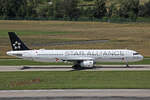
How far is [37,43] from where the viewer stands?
324ft

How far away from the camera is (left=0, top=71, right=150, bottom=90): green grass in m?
38.5

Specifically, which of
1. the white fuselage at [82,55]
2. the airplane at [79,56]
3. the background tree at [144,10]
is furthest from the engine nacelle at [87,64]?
the background tree at [144,10]

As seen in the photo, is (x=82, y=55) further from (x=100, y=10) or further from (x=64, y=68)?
(x=100, y=10)

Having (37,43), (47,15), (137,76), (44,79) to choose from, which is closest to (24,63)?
(44,79)

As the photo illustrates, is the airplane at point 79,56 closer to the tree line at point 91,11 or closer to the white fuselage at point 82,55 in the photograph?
the white fuselage at point 82,55

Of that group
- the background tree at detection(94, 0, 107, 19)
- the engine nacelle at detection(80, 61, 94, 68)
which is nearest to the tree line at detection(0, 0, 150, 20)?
the background tree at detection(94, 0, 107, 19)

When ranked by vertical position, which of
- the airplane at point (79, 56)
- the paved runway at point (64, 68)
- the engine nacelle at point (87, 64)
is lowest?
the paved runway at point (64, 68)

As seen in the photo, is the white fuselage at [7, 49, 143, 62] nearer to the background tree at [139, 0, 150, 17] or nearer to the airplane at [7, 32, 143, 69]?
the airplane at [7, 32, 143, 69]

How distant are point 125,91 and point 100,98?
4966 mm

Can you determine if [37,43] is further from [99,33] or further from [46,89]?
[46,89]

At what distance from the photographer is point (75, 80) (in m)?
43.1

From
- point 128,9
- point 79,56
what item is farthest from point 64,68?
point 128,9

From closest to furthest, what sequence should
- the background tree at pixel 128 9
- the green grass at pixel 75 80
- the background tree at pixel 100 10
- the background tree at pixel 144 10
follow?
the green grass at pixel 75 80, the background tree at pixel 128 9, the background tree at pixel 100 10, the background tree at pixel 144 10

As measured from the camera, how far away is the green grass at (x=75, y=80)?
126 ft
